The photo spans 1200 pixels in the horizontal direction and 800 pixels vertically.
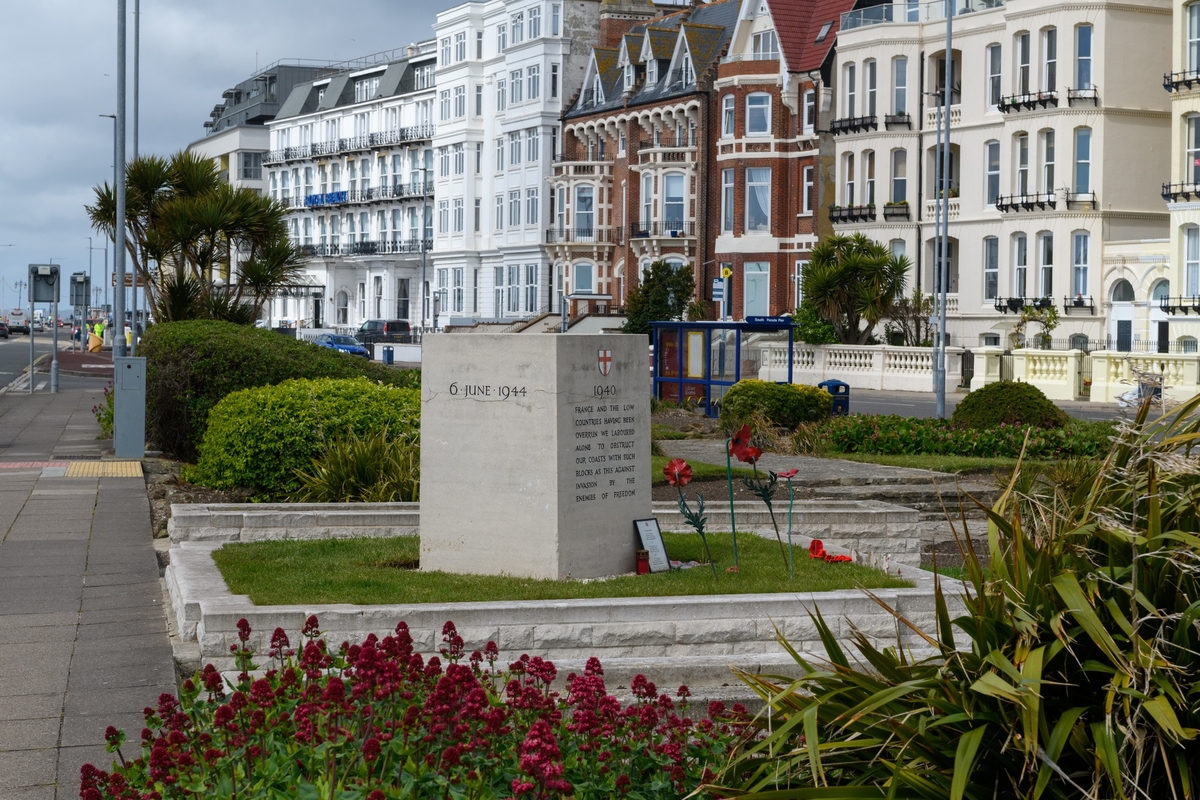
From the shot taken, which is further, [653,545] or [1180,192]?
[1180,192]

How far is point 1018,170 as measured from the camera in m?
51.2

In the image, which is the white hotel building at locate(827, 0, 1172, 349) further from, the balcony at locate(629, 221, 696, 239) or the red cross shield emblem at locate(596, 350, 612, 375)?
the red cross shield emblem at locate(596, 350, 612, 375)

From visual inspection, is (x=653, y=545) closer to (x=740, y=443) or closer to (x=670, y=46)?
(x=740, y=443)

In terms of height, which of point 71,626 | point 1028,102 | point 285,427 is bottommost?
point 71,626

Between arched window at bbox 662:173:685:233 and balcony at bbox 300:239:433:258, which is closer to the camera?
arched window at bbox 662:173:685:233

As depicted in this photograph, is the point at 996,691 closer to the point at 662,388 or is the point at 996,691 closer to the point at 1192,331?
the point at 662,388

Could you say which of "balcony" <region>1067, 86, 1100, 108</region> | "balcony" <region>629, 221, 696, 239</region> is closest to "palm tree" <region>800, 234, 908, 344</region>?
"balcony" <region>1067, 86, 1100, 108</region>

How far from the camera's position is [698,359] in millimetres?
31750

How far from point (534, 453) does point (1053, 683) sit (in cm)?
573

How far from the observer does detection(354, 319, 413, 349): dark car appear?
3191 inches

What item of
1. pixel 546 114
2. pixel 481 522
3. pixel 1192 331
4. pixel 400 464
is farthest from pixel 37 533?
pixel 546 114

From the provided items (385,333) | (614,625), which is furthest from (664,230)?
(614,625)

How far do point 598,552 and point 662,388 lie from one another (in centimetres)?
2262

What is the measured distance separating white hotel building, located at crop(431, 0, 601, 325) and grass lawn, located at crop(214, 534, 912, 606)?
62.5 meters
